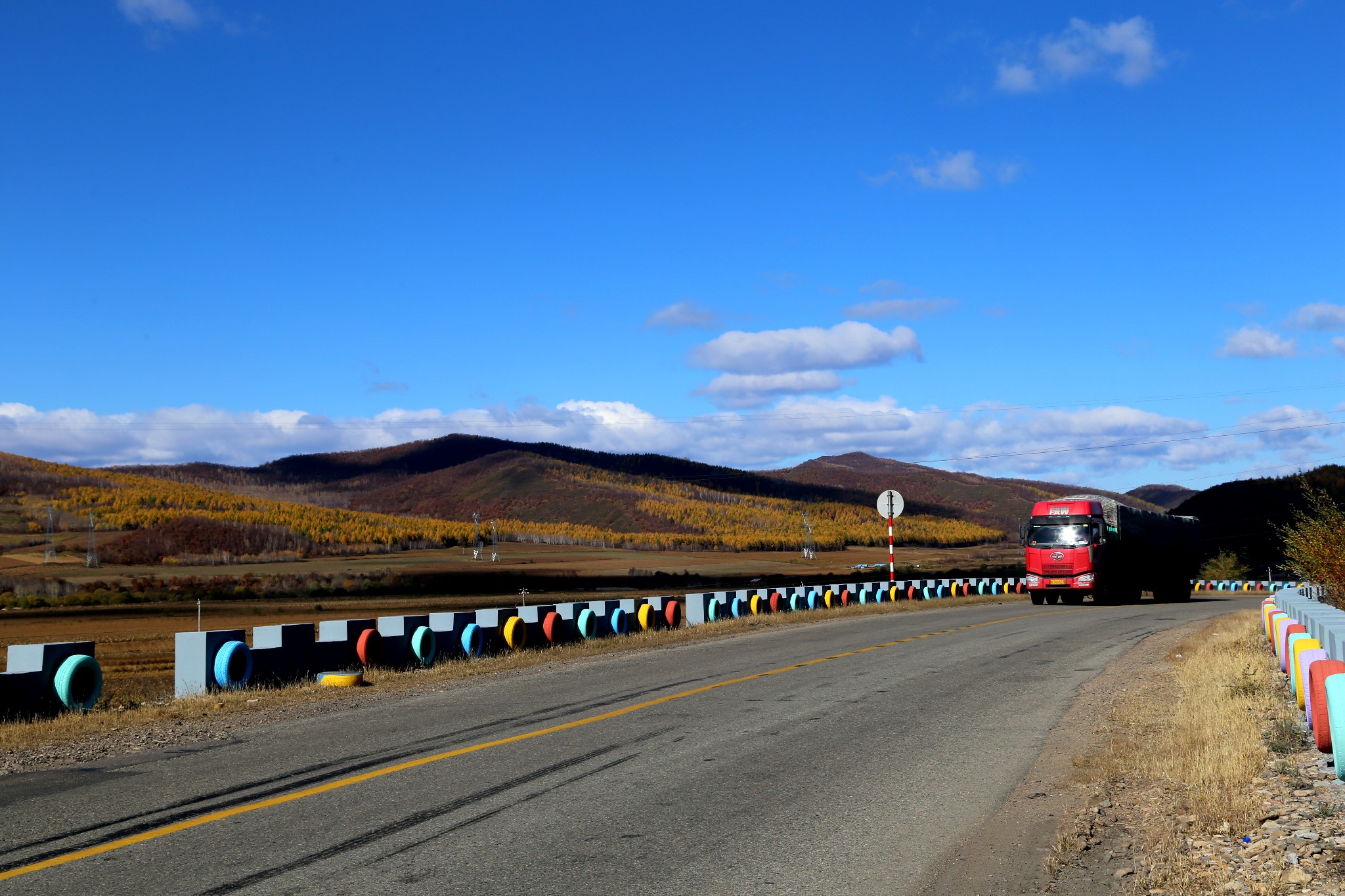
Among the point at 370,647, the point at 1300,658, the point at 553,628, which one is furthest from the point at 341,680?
the point at 1300,658

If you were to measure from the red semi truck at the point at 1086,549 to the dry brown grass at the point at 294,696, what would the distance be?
1709cm

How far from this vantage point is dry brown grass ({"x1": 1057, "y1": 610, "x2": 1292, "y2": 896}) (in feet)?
20.9

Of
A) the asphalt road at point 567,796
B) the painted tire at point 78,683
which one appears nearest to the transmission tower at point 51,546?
the painted tire at point 78,683

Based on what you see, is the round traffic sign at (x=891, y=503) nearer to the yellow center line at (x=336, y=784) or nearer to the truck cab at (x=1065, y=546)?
the truck cab at (x=1065, y=546)

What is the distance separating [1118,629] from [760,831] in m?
20.9

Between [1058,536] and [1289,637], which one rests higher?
[1058,536]

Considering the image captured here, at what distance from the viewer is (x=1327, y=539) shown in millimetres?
19344

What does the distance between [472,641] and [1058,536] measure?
25.5m

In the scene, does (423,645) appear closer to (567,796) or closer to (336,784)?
(336,784)

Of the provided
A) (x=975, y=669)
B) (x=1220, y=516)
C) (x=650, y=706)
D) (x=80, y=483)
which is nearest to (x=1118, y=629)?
(x=975, y=669)

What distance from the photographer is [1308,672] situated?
906 cm

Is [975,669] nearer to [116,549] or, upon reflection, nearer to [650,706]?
[650,706]

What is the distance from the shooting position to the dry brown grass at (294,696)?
11195 millimetres

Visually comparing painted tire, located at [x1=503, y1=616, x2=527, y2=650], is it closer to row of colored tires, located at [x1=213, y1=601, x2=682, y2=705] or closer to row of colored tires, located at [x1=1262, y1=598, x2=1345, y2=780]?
row of colored tires, located at [x1=213, y1=601, x2=682, y2=705]
